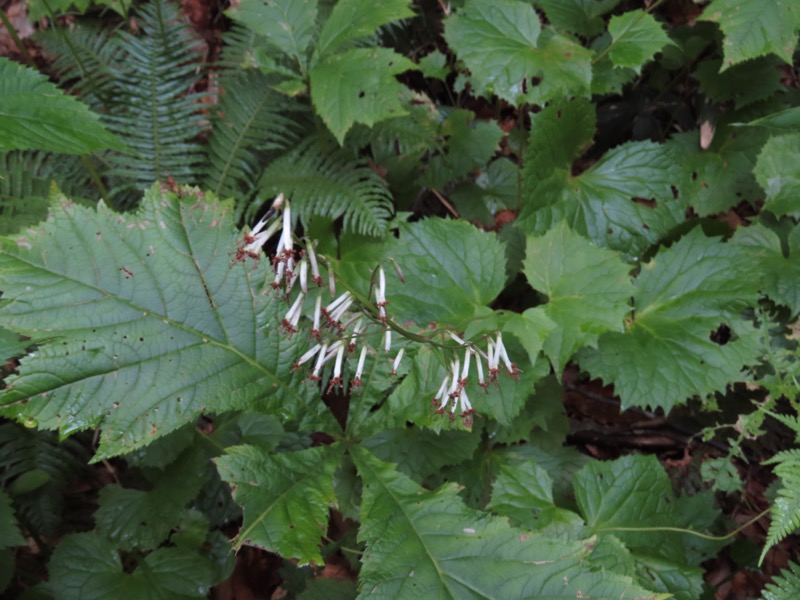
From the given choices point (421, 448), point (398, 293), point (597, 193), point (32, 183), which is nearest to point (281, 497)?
point (421, 448)

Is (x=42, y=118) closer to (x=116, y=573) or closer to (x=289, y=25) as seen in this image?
(x=289, y=25)

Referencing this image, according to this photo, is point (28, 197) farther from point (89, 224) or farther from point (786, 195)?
point (786, 195)

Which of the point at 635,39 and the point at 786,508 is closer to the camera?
the point at 786,508

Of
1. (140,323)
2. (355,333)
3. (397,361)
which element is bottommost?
(397,361)

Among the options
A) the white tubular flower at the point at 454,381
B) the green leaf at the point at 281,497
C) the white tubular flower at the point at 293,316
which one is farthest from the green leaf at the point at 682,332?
the white tubular flower at the point at 293,316

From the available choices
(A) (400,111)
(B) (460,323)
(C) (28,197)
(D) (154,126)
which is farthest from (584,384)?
(C) (28,197)
